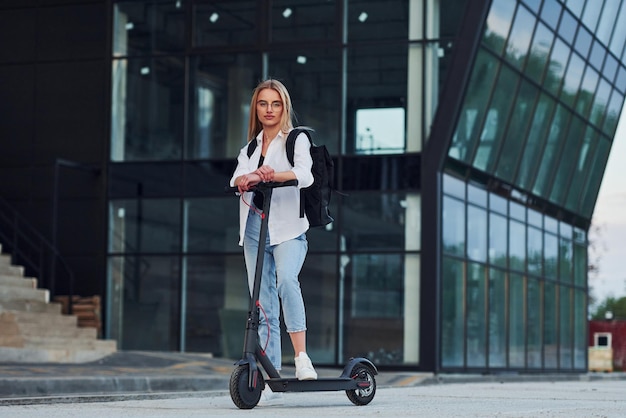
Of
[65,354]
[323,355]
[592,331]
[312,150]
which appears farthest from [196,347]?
[592,331]

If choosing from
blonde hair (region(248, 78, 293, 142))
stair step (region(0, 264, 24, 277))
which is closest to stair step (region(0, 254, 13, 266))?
stair step (region(0, 264, 24, 277))

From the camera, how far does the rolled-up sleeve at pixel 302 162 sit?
700 centimetres

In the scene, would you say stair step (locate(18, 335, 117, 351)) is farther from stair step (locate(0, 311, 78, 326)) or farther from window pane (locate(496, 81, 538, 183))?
window pane (locate(496, 81, 538, 183))

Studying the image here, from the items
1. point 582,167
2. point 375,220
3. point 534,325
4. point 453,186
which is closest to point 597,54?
point 582,167

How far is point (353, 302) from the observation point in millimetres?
22156

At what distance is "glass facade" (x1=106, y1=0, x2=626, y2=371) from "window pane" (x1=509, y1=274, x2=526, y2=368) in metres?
Answer: 0.16

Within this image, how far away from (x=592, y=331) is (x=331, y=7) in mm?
45545

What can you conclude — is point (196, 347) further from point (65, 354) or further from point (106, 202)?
point (65, 354)

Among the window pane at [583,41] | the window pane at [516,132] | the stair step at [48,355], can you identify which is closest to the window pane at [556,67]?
the window pane at [583,41]

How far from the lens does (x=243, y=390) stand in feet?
21.8

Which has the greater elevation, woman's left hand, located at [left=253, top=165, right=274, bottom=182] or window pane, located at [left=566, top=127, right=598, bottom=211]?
window pane, located at [left=566, top=127, right=598, bottom=211]

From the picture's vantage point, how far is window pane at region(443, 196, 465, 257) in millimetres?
22453

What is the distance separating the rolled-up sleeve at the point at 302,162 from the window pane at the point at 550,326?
2180cm

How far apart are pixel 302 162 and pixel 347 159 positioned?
15196 millimetres
